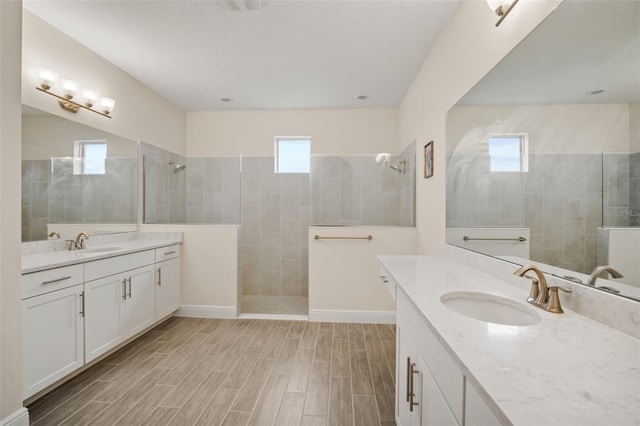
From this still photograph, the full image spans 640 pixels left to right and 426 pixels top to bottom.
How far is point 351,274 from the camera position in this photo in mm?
3088

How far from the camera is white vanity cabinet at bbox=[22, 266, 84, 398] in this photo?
1.61m

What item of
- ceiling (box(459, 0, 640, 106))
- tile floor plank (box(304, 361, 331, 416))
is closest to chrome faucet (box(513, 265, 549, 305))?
ceiling (box(459, 0, 640, 106))

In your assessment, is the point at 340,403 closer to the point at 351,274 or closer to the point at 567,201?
the point at 351,274

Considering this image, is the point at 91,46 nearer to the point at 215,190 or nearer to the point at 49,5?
the point at 49,5

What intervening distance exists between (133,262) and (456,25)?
127 inches

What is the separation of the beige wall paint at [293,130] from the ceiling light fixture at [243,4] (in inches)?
81.5

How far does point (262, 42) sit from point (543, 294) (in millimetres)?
2654

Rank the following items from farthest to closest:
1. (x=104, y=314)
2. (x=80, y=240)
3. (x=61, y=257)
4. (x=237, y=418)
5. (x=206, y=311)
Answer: (x=206, y=311) < (x=80, y=240) < (x=104, y=314) < (x=61, y=257) < (x=237, y=418)

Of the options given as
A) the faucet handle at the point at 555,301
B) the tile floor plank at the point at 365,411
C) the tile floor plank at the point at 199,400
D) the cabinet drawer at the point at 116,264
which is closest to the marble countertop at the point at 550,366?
the faucet handle at the point at 555,301

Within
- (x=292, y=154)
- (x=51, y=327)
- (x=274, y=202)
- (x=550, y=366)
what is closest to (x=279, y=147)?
(x=292, y=154)

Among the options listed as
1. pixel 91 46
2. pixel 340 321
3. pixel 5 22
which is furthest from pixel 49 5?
pixel 340 321

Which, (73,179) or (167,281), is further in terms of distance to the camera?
(167,281)

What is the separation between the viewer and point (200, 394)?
182 cm

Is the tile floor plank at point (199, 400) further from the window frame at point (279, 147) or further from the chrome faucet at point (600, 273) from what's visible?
the window frame at point (279, 147)
